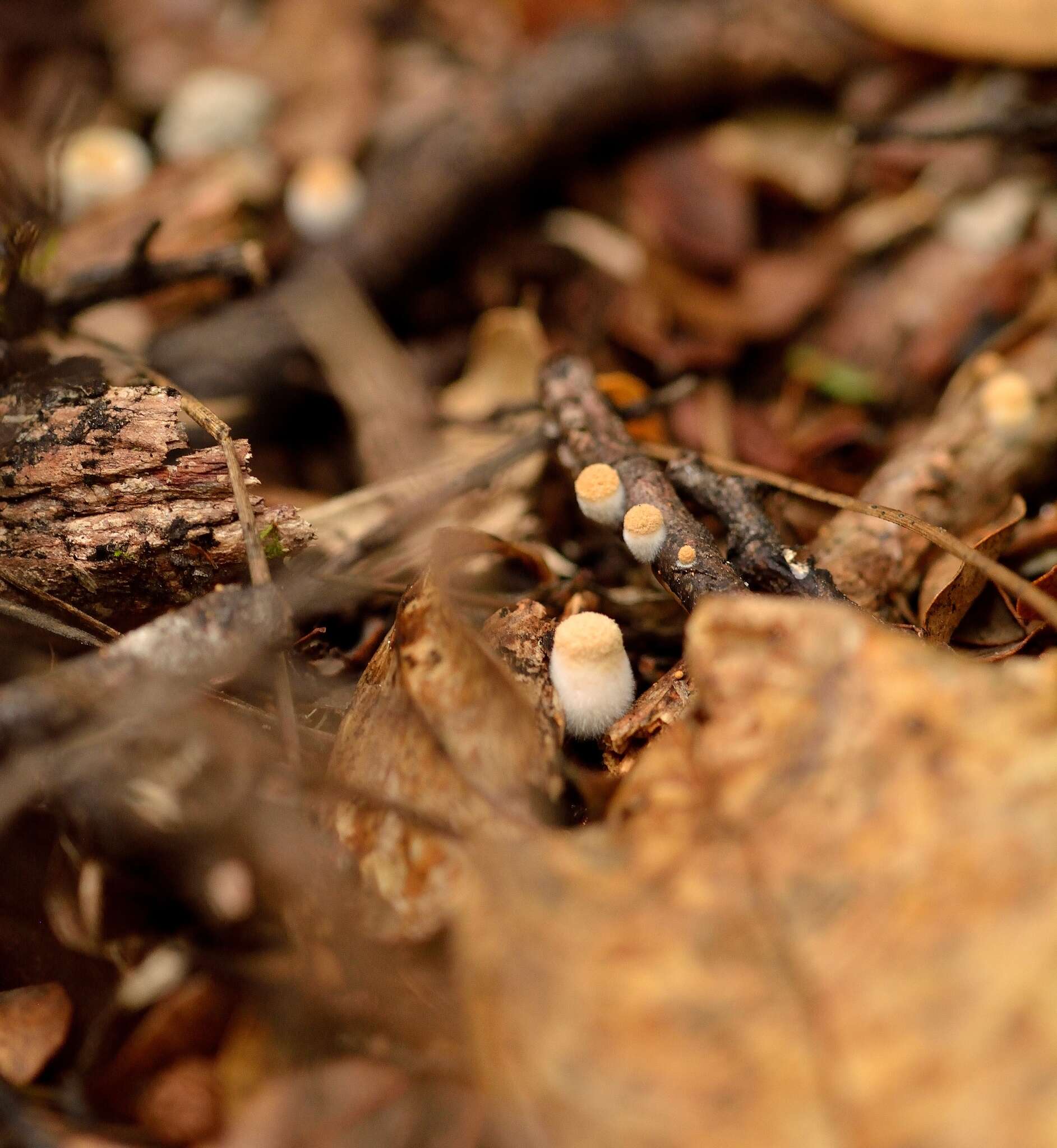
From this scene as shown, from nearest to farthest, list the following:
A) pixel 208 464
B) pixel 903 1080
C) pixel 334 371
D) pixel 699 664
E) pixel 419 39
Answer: pixel 903 1080, pixel 699 664, pixel 208 464, pixel 334 371, pixel 419 39

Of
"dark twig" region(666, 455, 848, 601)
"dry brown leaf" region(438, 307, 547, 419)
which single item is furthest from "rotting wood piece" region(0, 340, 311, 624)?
"dry brown leaf" region(438, 307, 547, 419)

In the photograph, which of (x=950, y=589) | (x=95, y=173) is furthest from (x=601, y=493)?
(x=95, y=173)

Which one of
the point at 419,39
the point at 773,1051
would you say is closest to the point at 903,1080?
the point at 773,1051

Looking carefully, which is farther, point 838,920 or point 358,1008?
point 358,1008

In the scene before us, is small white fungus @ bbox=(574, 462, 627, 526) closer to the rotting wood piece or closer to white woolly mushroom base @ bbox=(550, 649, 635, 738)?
white woolly mushroom base @ bbox=(550, 649, 635, 738)

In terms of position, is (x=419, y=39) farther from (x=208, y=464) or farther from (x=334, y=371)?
(x=208, y=464)

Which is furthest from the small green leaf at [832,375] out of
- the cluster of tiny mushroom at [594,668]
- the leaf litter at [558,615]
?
the cluster of tiny mushroom at [594,668]

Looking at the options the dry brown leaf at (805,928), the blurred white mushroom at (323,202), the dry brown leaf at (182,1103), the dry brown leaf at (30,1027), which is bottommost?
the dry brown leaf at (30,1027)

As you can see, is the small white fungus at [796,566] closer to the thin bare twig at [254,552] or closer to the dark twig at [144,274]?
the thin bare twig at [254,552]
